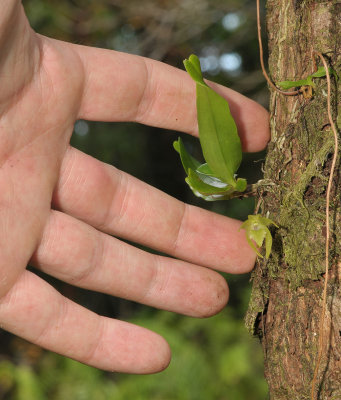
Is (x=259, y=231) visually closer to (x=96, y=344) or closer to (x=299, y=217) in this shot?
(x=299, y=217)

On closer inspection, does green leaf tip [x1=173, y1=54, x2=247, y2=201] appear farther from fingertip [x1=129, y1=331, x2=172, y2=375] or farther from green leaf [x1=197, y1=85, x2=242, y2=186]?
fingertip [x1=129, y1=331, x2=172, y2=375]

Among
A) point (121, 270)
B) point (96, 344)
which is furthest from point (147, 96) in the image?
point (96, 344)

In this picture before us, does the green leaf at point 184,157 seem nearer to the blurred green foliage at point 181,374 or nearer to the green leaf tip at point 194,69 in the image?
the green leaf tip at point 194,69

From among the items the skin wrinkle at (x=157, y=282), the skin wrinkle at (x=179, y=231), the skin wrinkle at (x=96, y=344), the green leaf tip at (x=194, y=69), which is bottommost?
the skin wrinkle at (x=96, y=344)

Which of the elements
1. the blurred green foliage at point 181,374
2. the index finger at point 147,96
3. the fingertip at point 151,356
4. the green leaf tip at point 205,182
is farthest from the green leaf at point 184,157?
the blurred green foliage at point 181,374

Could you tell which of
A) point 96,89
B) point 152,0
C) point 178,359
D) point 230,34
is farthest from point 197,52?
point 96,89

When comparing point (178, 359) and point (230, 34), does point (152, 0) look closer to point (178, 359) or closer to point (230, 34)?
point (230, 34)
